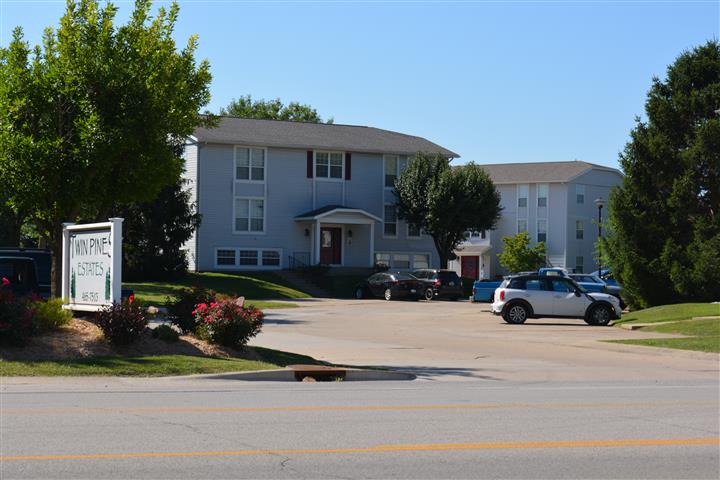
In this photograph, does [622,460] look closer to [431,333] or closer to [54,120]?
[54,120]

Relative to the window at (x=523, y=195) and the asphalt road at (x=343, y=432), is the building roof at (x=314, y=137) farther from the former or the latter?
the asphalt road at (x=343, y=432)

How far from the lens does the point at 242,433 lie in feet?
32.4

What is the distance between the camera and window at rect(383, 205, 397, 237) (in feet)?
205

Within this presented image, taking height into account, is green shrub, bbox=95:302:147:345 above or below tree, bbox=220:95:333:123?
below

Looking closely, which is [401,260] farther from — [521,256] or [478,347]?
[478,347]

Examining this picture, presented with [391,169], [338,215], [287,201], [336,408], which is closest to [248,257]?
[287,201]

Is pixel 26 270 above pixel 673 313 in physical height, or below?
above

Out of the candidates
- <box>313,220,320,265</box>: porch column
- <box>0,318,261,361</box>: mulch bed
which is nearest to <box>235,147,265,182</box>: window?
<box>313,220,320,265</box>: porch column

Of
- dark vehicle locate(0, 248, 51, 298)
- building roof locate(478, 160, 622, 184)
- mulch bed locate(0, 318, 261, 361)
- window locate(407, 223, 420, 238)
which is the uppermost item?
building roof locate(478, 160, 622, 184)

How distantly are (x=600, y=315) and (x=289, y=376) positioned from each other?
18.7m

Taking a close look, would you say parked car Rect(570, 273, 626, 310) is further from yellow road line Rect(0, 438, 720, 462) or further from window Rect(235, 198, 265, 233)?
yellow road line Rect(0, 438, 720, 462)

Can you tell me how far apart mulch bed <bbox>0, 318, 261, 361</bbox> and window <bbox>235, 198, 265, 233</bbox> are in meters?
38.3

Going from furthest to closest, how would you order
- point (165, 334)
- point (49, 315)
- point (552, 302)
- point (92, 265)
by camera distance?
point (552, 302) < point (92, 265) < point (165, 334) < point (49, 315)

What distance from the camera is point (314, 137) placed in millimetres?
60500
